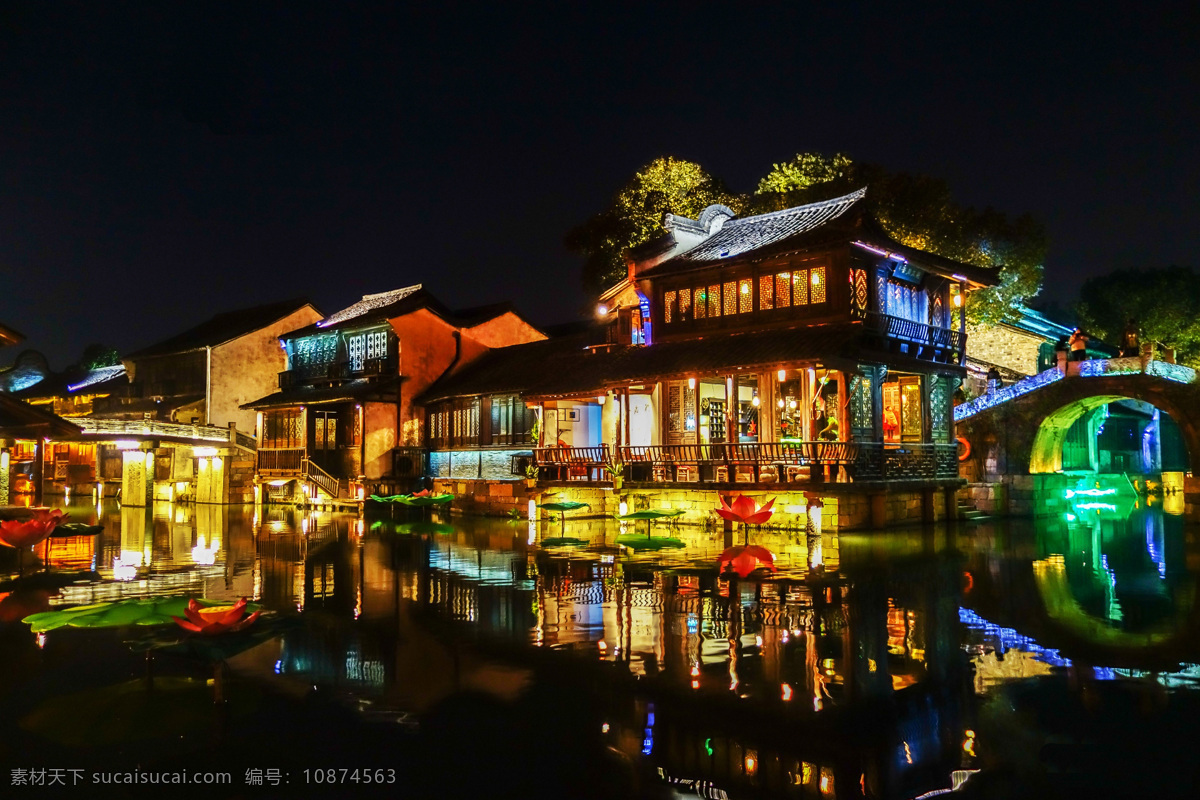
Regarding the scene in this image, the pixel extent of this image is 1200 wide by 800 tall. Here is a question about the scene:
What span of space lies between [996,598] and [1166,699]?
5.81 metres

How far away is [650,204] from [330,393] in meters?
17.1

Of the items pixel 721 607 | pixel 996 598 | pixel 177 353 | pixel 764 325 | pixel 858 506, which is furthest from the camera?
pixel 177 353

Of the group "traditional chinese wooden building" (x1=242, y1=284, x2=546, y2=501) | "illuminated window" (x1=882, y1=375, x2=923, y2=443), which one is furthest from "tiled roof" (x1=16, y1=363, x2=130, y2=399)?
"illuminated window" (x1=882, y1=375, x2=923, y2=443)

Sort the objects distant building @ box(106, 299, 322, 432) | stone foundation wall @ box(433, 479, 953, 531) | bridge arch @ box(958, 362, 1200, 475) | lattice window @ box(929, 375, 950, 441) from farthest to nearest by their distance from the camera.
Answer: distant building @ box(106, 299, 322, 432) → bridge arch @ box(958, 362, 1200, 475) → lattice window @ box(929, 375, 950, 441) → stone foundation wall @ box(433, 479, 953, 531)

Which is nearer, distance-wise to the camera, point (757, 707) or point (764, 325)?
point (757, 707)

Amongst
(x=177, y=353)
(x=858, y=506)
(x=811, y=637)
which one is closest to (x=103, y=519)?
(x=177, y=353)

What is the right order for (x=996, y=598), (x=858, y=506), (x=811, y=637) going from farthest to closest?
(x=858, y=506)
(x=996, y=598)
(x=811, y=637)

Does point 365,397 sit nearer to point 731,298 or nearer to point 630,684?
point 731,298

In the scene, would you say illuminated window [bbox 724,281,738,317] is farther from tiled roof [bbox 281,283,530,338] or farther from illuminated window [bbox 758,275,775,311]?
tiled roof [bbox 281,283,530,338]

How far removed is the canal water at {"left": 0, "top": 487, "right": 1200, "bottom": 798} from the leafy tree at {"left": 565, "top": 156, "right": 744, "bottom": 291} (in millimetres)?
25310

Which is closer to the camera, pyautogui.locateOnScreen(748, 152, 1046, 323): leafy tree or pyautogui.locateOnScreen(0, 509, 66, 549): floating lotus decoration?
pyautogui.locateOnScreen(0, 509, 66, 549): floating lotus decoration

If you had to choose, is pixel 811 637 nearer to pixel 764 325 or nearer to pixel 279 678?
pixel 279 678

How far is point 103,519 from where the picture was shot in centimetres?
3291

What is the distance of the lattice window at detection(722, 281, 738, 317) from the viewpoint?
92.4 feet
